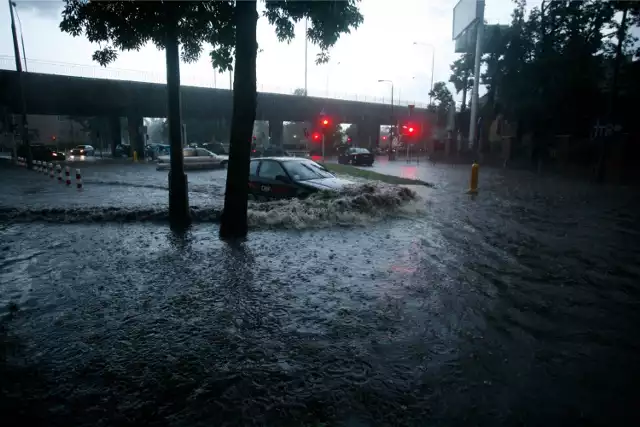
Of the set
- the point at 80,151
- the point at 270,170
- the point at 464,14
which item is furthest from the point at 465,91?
the point at 270,170

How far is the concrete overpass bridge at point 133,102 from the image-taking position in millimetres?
35031

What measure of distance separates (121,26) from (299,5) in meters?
3.78

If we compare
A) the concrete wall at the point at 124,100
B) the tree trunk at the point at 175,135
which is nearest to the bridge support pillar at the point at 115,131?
the concrete wall at the point at 124,100

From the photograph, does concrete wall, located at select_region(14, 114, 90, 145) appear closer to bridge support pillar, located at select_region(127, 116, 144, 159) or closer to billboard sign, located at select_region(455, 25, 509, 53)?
bridge support pillar, located at select_region(127, 116, 144, 159)

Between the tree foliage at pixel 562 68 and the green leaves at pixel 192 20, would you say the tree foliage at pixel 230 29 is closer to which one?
the green leaves at pixel 192 20

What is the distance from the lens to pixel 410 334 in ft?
12.9

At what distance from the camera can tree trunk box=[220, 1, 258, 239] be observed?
7.04m

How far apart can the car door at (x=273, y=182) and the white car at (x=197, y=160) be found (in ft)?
54.4

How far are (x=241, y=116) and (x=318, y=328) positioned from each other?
4589mm

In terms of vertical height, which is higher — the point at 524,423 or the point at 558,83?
the point at 558,83

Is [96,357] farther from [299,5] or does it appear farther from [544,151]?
[544,151]

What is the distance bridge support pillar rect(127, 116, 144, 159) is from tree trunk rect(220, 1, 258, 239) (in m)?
37.9

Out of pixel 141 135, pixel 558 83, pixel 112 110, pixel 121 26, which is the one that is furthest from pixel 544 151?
pixel 112 110

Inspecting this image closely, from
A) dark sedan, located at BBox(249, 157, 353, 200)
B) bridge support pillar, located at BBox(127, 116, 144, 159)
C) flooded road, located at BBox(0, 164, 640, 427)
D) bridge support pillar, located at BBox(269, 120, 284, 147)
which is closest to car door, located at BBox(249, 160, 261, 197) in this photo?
dark sedan, located at BBox(249, 157, 353, 200)
